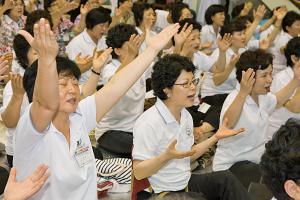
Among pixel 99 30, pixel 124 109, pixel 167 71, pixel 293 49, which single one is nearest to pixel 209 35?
pixel 99 30

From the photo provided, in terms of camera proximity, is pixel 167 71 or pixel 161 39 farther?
pixel 167 71

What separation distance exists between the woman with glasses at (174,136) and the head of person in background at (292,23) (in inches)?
121

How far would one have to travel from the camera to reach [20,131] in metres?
1.57

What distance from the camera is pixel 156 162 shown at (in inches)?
81.5

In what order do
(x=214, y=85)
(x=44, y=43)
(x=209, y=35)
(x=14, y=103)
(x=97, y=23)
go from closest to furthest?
1. (x=44, y=43)
2. (x=14, y=103)
3. (x=214, y=85)
4. (x=97, y=23)
5. (x=209, y=35)

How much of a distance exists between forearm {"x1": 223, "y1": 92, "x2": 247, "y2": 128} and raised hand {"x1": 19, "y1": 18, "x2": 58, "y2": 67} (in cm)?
144

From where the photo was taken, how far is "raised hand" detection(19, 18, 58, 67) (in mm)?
1371

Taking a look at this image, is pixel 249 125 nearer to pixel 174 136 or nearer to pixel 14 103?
pixel 174 136

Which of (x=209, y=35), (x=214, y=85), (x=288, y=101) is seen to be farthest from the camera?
A: (x=209, y=35)

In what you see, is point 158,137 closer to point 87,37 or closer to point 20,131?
point 20,131

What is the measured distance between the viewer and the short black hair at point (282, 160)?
1427 millimetres

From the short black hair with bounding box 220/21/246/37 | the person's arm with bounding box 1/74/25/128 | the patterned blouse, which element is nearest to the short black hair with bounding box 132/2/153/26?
the short black hair with bounding box 220/21/246/37

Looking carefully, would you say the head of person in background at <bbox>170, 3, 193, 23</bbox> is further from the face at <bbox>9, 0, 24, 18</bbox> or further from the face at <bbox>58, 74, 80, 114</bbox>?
the face at <bbox>58, 74, 80, 114</bbox>

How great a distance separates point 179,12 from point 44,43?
409cm
